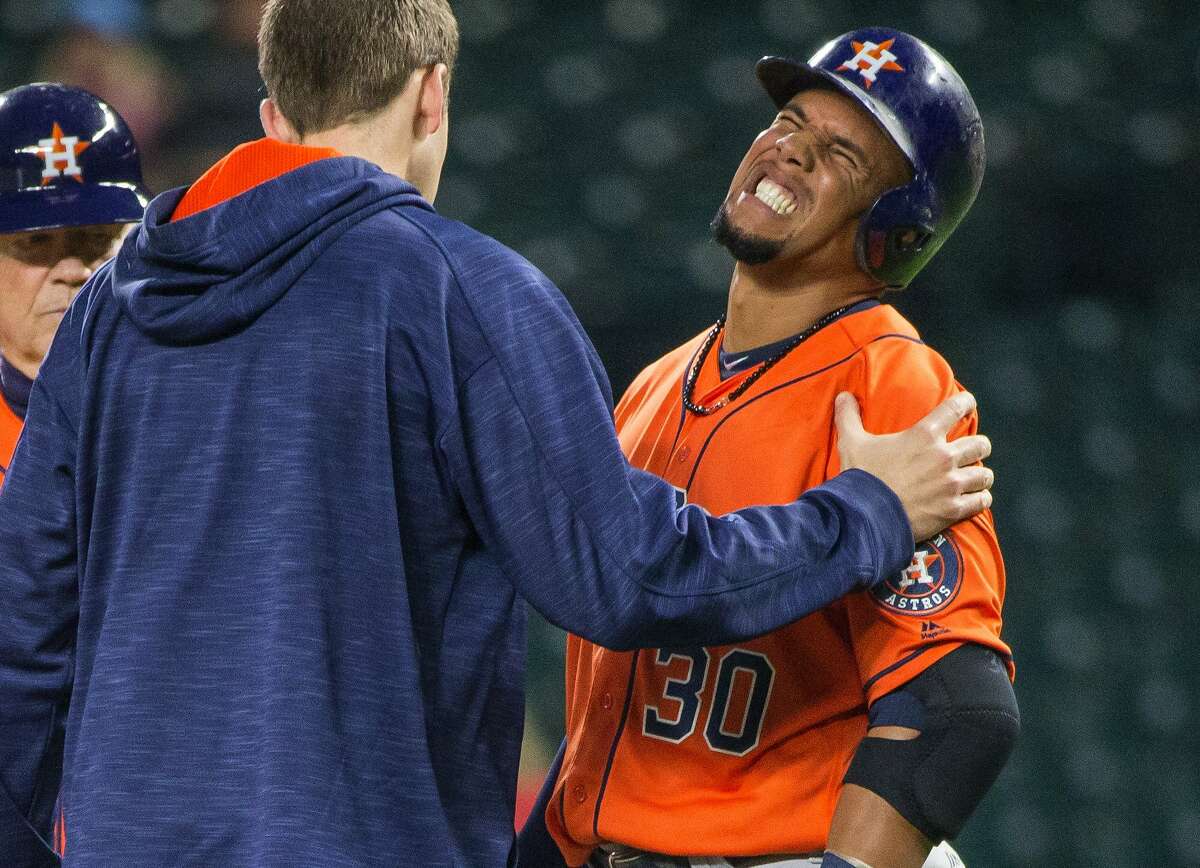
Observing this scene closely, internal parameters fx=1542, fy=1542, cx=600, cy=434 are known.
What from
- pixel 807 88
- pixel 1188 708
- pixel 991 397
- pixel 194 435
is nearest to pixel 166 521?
pixel 194 435

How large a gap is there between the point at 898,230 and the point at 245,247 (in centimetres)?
79

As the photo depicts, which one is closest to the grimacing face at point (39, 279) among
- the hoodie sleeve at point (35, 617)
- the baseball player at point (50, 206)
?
the baseball player at point (50, 206)

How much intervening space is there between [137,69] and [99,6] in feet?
0.79

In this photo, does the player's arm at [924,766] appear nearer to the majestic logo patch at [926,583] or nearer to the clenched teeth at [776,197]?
the majestic logo patch at [926,583]

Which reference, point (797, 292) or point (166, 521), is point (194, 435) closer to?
point (166, 521)

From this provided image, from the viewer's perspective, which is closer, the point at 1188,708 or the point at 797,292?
the point at 797,292

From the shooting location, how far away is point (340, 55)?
135 cm

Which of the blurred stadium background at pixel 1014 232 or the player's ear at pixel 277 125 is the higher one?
the player's ear at pixel 277 125

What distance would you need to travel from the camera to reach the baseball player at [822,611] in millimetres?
1482

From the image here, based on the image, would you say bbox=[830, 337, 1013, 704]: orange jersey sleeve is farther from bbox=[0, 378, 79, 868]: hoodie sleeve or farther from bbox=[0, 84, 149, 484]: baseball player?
bbox=[0, 84, 149, 484]: baseball player

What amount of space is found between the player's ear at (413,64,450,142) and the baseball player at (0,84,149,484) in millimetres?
922

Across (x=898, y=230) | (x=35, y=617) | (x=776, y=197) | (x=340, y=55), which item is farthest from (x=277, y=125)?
(x=898, y=230)

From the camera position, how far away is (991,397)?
13.8 feet

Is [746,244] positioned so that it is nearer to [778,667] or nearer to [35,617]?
[778,667]
